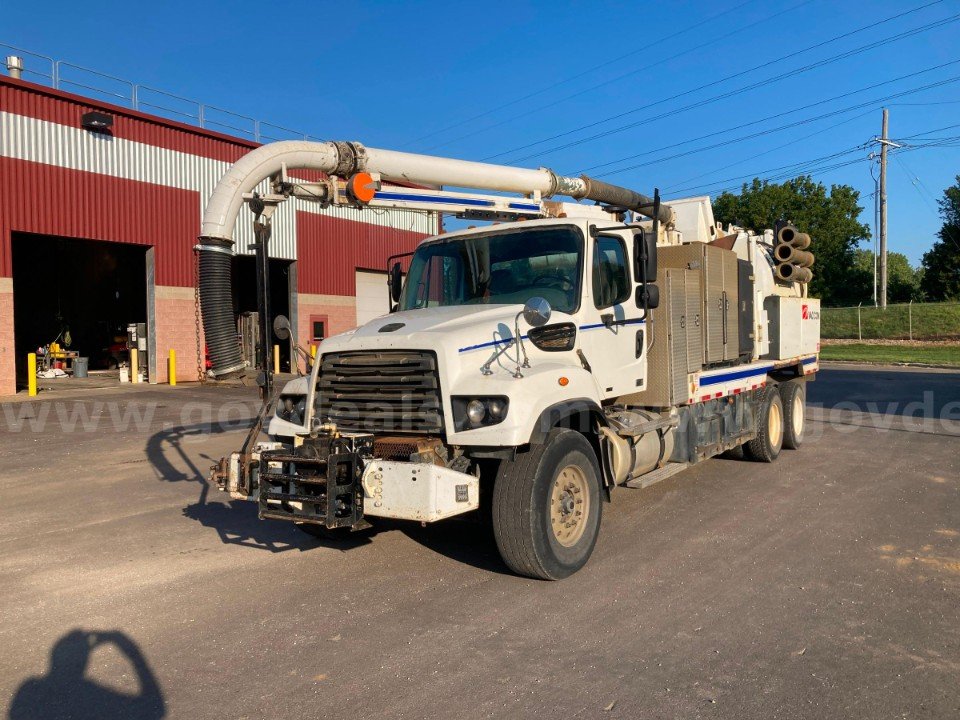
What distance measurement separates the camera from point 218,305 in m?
7.16

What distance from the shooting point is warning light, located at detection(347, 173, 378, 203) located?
7656 millimetres

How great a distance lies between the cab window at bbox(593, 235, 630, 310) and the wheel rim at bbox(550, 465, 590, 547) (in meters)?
1.58

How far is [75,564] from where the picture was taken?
6.23 meters

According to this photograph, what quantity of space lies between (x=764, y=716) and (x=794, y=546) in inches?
120

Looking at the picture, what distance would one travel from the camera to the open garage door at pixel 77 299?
1152 inches

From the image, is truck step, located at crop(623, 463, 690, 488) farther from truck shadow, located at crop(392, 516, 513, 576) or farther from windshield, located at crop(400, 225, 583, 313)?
windshield, located at crop(400, 225, 583, 313)

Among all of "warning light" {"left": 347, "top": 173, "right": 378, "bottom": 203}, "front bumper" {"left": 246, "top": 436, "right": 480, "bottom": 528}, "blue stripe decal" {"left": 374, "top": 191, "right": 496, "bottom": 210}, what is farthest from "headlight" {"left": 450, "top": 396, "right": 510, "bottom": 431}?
"blue stripe decal" {"left": 374, "top": 191, "right": 496, "bottom": 210}

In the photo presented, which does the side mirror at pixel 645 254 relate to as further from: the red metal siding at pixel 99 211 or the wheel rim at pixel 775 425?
the red metal siding at pixel 99 211

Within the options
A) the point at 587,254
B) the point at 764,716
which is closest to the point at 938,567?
the point at 764,716

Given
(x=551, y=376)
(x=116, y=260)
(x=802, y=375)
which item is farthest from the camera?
(x=116, y=260)

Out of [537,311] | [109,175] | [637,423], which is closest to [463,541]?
[637,423]

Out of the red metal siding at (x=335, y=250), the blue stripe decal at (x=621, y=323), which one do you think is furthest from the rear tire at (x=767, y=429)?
the red metal siding at (x=335, y=250)

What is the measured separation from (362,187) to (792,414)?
713 centimetres

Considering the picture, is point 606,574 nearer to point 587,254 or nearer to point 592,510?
point 592,510
